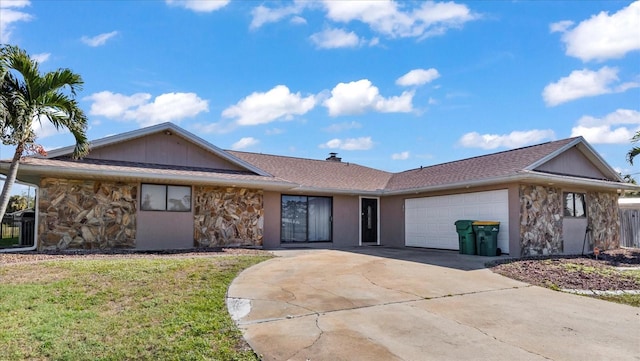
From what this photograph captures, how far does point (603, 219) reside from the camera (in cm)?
1541

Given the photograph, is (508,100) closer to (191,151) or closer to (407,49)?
(407,49)

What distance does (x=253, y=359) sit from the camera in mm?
4402

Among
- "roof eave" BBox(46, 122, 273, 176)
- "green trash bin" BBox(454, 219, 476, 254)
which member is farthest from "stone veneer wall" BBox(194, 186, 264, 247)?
"green trash bin" BBox(454, 219, 476, 254)

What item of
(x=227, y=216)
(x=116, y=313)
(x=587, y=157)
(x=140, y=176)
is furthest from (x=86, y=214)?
(x=587, y=157)

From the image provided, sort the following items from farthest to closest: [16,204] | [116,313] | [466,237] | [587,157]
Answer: [16,204], [587,157], [466,237], [116,313]

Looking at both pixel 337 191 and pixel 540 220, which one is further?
pixel 337 191

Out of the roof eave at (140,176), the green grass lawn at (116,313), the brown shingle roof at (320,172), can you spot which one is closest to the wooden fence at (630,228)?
the brown shingle roof at (320,172)

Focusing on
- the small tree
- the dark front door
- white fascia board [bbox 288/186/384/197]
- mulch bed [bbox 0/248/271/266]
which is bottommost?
mulch bed [bbox 0/248/271/266]

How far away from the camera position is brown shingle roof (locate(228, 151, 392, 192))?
1641 cm

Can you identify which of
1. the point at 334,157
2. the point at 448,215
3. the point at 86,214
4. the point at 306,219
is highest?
the point at 334,157

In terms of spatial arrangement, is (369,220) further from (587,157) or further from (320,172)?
(587,157)

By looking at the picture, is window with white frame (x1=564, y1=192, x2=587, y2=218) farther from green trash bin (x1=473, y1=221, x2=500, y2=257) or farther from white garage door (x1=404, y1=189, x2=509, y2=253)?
green trash bin (x1=473, y1=221, x2=500, y2=257)

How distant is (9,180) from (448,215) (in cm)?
1301

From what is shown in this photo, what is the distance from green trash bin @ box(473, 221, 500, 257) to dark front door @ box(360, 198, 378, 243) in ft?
18.4
